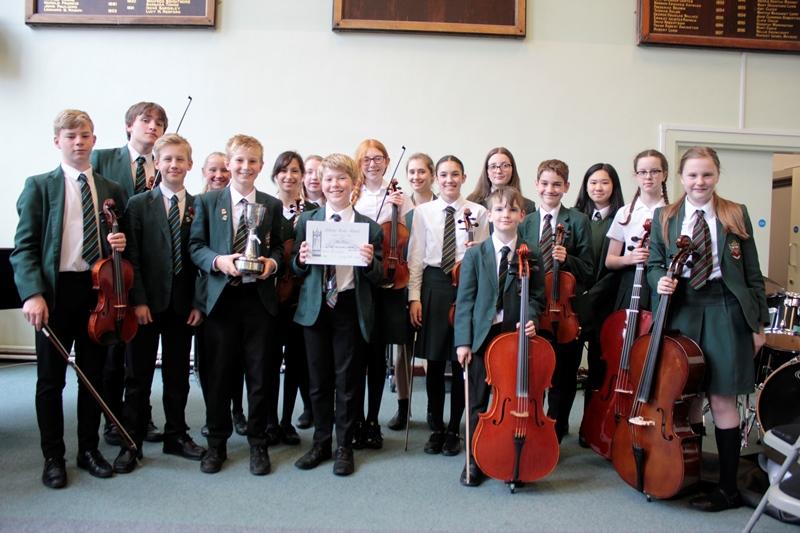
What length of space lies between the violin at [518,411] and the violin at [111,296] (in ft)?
5.40

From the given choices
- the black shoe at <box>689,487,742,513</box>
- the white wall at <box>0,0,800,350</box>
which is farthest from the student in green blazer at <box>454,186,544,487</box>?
the white wall at <box>0,0,800,350</box>

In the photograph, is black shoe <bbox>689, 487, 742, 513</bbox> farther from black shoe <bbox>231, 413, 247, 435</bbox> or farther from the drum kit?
black shoe <bbox>231, 413, 247, 435</bbox>

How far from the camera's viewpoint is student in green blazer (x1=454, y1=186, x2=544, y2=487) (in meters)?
2.71

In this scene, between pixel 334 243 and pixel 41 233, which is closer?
pixel 41 233

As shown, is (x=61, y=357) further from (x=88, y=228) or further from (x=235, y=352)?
(x=235, y=352)

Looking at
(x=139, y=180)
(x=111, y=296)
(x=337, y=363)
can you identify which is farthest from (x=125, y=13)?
(x=337, y=363)

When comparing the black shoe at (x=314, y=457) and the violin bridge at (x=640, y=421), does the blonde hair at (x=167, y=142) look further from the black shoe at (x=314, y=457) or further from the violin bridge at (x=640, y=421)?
the violin bridge at (x=640, y=421)

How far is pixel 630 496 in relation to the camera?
8.54ft

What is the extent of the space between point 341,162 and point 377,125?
8.49ft

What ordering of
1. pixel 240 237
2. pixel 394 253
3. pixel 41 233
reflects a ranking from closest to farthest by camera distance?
pixel 41 233 < pixel 240 237 < pixel 394 253

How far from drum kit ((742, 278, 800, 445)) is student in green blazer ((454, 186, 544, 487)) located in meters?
1.41

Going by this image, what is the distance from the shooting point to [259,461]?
109 inches

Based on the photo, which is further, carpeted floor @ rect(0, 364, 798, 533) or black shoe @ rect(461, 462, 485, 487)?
black shoe @ rect(461, 462, 485, 487)

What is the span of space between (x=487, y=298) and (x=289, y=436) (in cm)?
140
